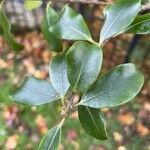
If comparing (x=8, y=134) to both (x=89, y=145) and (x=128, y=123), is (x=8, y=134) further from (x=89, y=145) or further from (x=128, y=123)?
(x=128, y=123)

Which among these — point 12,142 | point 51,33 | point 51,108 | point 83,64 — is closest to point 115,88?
point 83,64

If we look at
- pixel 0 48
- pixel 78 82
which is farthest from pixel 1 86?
pixel 78 82

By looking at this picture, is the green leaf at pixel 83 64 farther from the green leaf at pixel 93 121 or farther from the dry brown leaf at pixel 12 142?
the dry brown leaf at pixel 12 142

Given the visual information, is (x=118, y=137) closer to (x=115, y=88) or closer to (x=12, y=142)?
(x=12, y=142)

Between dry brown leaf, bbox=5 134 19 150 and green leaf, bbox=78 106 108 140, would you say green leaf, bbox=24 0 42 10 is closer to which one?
green leaf, bbox=78 106 108 140

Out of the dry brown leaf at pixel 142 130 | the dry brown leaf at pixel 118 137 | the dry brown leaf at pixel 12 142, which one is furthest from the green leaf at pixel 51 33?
the dry brown leaf at pixel 142 130

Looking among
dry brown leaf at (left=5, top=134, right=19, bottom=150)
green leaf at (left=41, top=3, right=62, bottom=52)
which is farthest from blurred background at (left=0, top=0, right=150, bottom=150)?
green leaf at (left=41, top=3, right=62, bottom=52)
